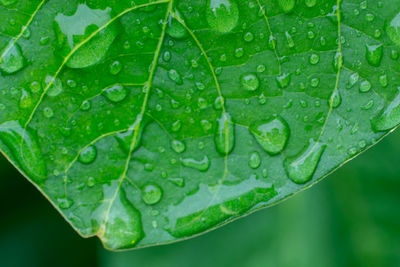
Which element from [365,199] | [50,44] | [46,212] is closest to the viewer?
[50,44]

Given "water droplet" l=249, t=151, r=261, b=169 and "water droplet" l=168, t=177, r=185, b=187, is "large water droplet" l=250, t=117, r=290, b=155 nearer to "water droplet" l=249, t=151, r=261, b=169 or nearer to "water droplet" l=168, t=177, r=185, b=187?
"water droplet" l=249, t=151, r=261, b=169

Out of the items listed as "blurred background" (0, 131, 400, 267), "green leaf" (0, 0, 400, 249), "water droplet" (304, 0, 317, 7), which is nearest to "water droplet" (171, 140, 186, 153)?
"green leaf" (0, 0, 400, 249)

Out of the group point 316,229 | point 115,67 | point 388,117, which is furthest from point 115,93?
point 316,229

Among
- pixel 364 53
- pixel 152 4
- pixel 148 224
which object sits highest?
pixel 152 4

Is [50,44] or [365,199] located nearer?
[50,44]

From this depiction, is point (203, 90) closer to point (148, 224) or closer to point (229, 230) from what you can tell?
point (148, 224)

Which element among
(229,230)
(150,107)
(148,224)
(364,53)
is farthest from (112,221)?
(229,230)

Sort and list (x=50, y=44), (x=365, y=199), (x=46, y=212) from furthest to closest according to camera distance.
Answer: (x=46, y=212) → (x=365, y=199) → (x=50, y=44)

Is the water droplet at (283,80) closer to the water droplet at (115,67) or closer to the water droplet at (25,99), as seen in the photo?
the water droplet at (115,67)
